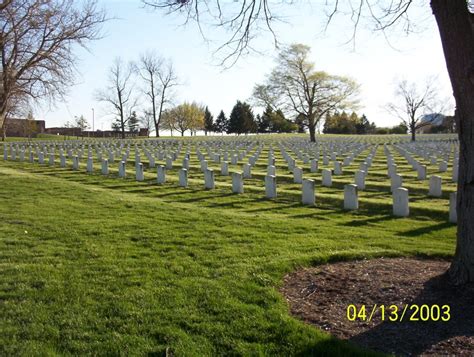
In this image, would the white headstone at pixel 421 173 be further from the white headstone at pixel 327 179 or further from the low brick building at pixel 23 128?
the low brick building at pixel 23 128

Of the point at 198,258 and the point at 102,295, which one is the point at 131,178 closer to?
the point at 198,258

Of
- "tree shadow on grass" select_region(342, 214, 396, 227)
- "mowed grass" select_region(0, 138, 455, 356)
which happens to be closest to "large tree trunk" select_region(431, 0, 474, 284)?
"mowed grass" select_region(0, 138, 455, 356)

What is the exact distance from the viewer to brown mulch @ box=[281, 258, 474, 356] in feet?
11.7

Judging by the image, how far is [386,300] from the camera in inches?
169

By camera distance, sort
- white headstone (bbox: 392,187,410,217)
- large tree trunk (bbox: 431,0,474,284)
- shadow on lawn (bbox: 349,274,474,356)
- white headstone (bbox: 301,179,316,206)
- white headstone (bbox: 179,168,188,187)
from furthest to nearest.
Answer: white headstone (bbox: 179,168,188,187) < white headstone (bbox: 301,179,316,206) < white headstone (bbox: 392,187,410,217) < large tree trunk (bbox: 431,0,474,284) < shadow on lawn (bbox: 349,274,474,356)

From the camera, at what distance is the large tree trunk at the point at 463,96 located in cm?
434

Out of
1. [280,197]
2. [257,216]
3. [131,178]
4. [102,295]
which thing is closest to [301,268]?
[102,295]

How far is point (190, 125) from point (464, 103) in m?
72.3

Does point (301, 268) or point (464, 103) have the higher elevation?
point (464, 103)

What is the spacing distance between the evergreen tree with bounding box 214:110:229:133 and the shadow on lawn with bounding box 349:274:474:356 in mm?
82187

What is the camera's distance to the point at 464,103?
440cm

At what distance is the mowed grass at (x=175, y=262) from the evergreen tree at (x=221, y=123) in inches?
2977

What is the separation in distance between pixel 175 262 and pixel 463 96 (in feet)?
11.9

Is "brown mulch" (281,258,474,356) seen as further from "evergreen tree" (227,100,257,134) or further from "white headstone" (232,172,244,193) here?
"evergreen tree" (227,100,257,134)
